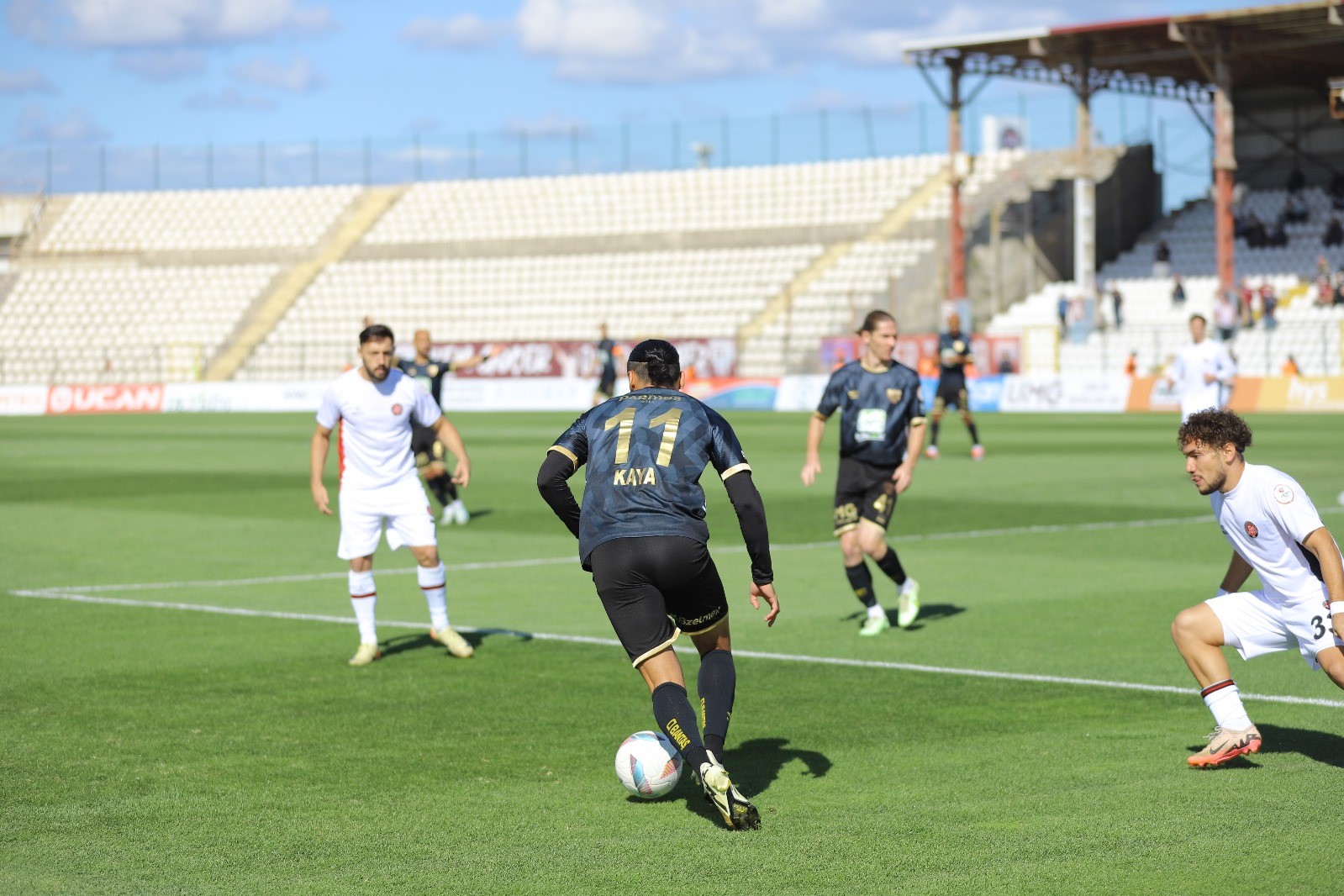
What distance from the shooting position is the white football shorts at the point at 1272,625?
7152 mm

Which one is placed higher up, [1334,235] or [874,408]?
[1334,235]

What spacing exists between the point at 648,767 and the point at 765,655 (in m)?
4.04

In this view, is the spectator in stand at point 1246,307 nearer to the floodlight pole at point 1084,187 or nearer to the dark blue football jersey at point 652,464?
the floodlight pole at point 1084,187

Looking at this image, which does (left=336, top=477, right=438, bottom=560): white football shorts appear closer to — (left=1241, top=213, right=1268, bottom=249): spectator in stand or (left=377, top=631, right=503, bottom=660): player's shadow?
(left=377, top=631, right=503, bottom=660): player's shadow

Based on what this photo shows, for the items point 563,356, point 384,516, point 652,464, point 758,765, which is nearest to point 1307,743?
point 758,765

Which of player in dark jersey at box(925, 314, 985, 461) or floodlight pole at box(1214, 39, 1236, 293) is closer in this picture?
player in dark jersey at box(925, 314, 985, 461)

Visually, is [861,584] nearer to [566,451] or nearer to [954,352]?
[566,451]

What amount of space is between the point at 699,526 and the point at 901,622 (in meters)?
5.30

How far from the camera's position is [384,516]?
11.0 meters

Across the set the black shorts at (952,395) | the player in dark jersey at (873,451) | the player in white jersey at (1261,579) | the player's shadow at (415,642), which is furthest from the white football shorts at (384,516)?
the black shorts at (952,395)

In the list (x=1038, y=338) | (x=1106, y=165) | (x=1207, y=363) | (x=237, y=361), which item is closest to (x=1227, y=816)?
(x=1207, y=363)

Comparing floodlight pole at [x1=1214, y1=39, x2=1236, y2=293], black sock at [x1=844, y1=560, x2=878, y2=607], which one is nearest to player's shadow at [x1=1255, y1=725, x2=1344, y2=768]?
black sock at [x1=844, y1=560, x2=878, y2=607]

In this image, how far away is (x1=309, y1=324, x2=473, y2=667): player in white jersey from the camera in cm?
1088

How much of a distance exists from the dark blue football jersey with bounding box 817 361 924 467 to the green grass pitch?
1.25 metres
